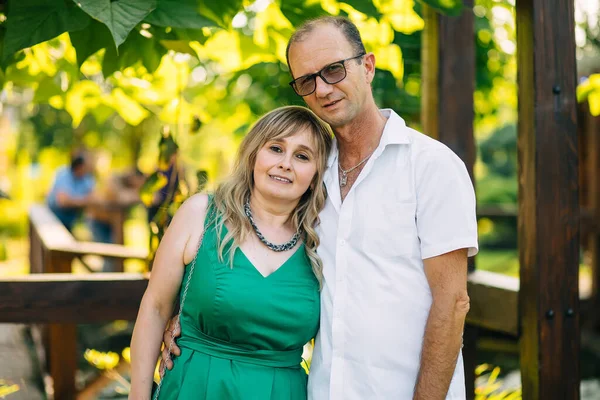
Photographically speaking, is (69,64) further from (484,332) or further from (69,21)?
(484,332)

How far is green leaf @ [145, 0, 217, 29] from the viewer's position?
6.20 feet

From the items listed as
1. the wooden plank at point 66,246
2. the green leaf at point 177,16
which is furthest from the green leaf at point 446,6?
the wooden plank at point 66,246

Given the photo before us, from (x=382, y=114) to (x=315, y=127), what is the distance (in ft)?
0.78

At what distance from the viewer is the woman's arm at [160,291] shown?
2.18 meters

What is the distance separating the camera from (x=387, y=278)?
6.55 ft

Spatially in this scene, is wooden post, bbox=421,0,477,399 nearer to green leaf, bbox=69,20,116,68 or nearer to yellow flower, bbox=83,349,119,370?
green leaf, bbox=69,20,116,68

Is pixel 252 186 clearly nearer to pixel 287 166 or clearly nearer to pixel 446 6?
pixel 287 166

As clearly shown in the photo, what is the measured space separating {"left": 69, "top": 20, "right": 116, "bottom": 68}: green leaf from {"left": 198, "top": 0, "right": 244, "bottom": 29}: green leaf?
1.09 feet

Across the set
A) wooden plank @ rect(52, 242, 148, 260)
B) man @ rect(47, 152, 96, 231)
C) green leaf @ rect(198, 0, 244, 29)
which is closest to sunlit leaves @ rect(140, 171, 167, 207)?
green leaf @ rect(198, 0, 244, 29)

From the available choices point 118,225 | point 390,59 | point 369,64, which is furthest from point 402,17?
point 118,225

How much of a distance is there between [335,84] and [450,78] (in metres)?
0.84

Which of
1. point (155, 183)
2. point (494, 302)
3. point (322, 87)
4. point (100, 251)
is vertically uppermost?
point (322, 87)

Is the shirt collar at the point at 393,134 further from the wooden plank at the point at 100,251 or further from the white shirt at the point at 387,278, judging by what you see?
the wooden plank at the point at 100,251

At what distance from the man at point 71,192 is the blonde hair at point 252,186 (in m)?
7.00
